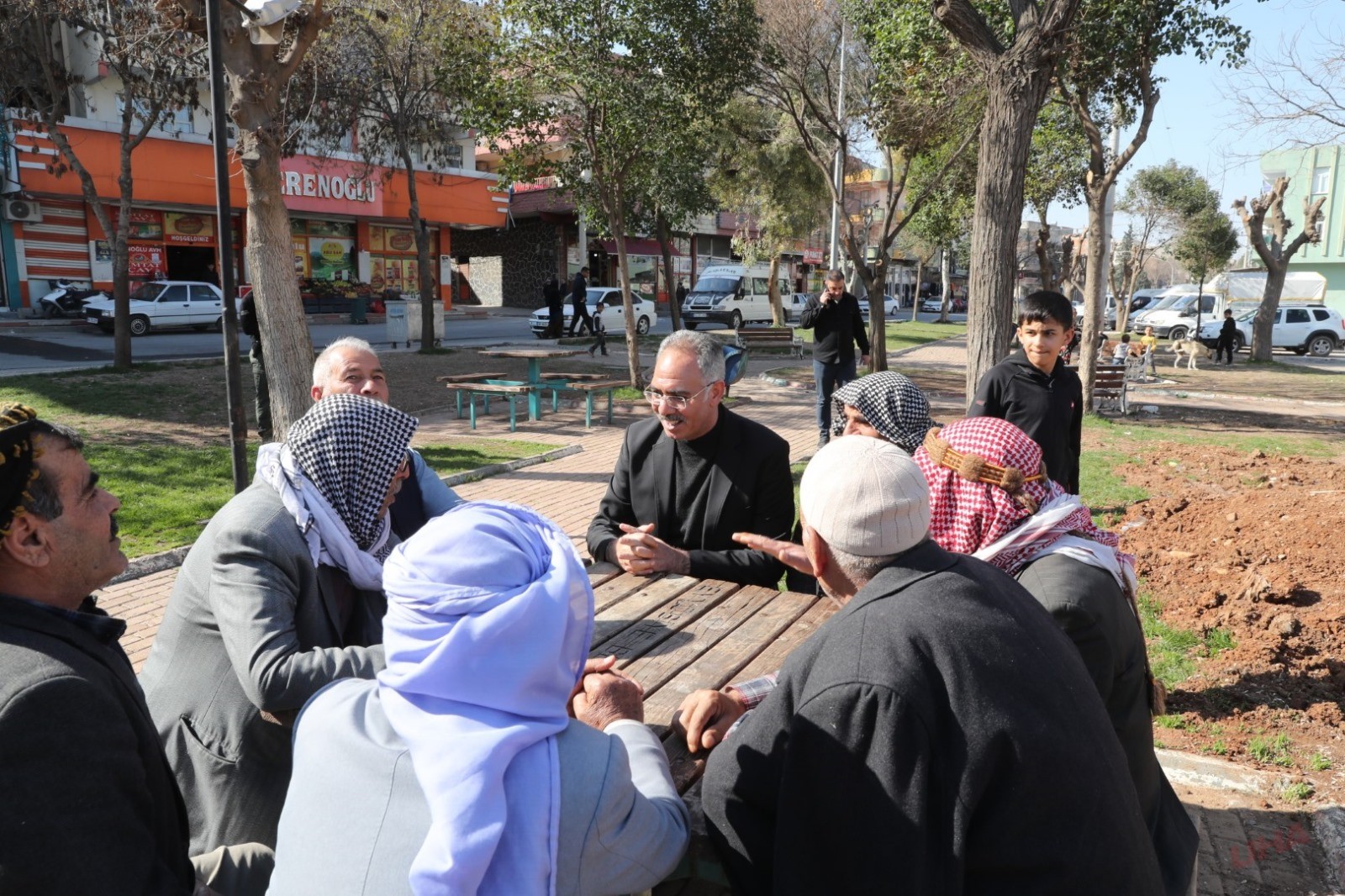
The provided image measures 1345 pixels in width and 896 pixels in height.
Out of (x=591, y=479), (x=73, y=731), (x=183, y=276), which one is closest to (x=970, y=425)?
(x=73, y=731)

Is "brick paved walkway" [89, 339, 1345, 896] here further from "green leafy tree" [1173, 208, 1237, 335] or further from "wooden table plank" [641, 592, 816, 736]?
"green leafy tree" [1173, 208, 1237, 335]

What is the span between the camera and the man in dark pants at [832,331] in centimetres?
989

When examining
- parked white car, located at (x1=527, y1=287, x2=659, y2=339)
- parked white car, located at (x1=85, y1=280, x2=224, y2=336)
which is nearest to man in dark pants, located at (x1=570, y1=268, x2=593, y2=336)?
parked white car, located at (x1=527, y1=287, x2=659, y2=339)

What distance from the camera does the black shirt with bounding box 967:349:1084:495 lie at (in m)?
4.62

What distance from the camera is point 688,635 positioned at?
2.79 m

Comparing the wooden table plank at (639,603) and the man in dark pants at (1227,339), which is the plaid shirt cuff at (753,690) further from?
the man in dark pants at (1227,339)

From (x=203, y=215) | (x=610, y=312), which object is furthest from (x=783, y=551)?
(x=203, y=215)

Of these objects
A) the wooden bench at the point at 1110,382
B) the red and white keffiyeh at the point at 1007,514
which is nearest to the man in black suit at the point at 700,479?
the red and white keffiyeh at the point at 1007,514

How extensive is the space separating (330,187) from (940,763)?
32187mm

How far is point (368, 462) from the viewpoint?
2.58 metres

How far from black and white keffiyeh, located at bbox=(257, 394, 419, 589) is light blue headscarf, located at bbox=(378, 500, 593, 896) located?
1.09m

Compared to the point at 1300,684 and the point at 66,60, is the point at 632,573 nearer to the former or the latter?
the point at 1300,684

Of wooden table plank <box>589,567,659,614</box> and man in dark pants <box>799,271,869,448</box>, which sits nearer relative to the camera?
wooden table plank <box>589,567,659,614</box>

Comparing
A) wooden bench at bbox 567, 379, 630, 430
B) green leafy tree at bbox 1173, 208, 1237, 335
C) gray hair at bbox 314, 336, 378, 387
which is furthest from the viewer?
green leafy tree at bbox 1173, 208, 1237, 335
